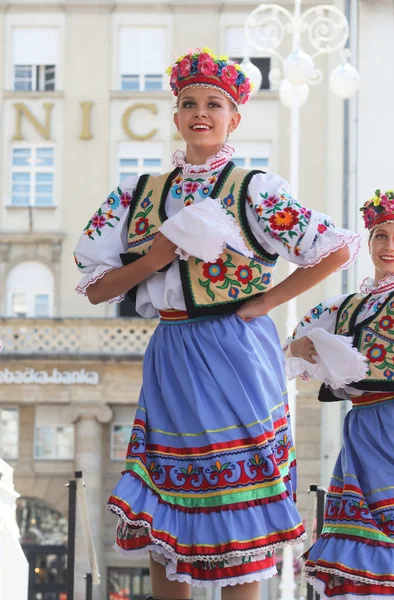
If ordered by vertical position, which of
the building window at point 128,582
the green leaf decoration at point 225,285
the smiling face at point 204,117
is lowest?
the building window at point 128,582

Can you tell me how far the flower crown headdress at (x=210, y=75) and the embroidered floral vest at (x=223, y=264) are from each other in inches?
8.2

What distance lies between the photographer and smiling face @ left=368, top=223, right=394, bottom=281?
13.5ft

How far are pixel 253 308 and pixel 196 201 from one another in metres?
0.34

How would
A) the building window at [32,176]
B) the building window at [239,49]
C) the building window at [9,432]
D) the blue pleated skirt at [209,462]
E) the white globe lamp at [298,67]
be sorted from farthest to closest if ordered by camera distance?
the building window at [32,176] < the building window at [9,432] < the building window at [239,49] < the white globe lamp at [298,67] < the blue pleated skirt at [209,462]

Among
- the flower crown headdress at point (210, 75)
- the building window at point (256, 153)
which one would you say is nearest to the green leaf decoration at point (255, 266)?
the flower crown headdress at point (210, 75)

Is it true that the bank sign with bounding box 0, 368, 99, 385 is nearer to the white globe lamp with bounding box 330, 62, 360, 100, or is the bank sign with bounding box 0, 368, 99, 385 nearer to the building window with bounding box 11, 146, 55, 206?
the building window with bounding box 11, 146, 55, 206

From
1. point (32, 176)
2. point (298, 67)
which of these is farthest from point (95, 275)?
point (32, 176)

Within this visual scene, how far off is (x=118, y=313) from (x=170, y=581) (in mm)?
19960

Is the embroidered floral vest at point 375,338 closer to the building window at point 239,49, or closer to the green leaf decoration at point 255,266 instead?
the green leaf decoration at point 255,266

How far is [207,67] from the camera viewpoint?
11.2 ft

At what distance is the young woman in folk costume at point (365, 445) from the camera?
12.3 feet

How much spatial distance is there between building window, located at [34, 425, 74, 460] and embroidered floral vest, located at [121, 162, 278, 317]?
19.7m

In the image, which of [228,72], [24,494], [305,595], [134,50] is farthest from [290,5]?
[228,72]

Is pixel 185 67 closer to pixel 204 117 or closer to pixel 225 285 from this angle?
pixel 204 117
